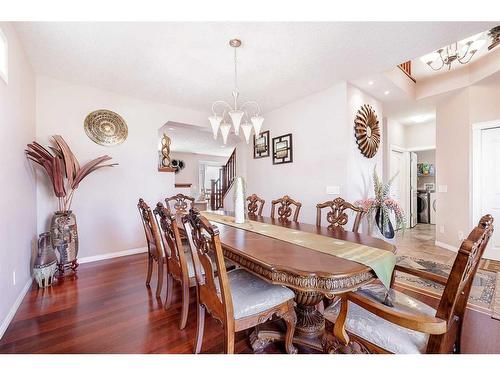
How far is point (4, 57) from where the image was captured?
72.6 inches

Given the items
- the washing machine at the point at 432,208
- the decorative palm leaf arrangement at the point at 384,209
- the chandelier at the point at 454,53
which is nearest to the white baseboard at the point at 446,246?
the decorative palm leaf arrangement at the point at 384,209

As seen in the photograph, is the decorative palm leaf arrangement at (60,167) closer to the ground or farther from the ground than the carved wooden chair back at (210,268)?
farther from the ground

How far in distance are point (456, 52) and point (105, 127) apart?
4.98 m

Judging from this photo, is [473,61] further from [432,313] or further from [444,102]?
[432,313]

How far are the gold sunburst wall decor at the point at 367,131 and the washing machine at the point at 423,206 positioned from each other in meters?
3.93

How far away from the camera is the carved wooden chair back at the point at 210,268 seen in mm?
1127

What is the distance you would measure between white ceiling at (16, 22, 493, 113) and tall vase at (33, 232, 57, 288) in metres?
2.09

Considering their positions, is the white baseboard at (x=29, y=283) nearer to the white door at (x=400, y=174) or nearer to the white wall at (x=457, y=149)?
the white wall at (x=457, y=149)

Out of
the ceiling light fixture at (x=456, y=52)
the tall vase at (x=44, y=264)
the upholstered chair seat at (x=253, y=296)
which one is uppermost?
the ceiling light fixture at (x=456, y=52)

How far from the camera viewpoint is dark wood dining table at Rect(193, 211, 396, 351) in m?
1.10

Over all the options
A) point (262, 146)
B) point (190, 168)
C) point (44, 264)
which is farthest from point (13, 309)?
point (190, 168)

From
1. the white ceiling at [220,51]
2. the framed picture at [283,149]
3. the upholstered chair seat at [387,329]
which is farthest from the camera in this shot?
the framed picture at [283,149]

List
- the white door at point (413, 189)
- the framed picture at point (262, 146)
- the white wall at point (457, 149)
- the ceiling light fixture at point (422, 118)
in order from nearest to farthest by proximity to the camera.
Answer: the white wall at point (457, 149) < the framed picture at point (262, 146) < the ceiling light fixture at point (422, 118) < the white door at point (413, 189)
